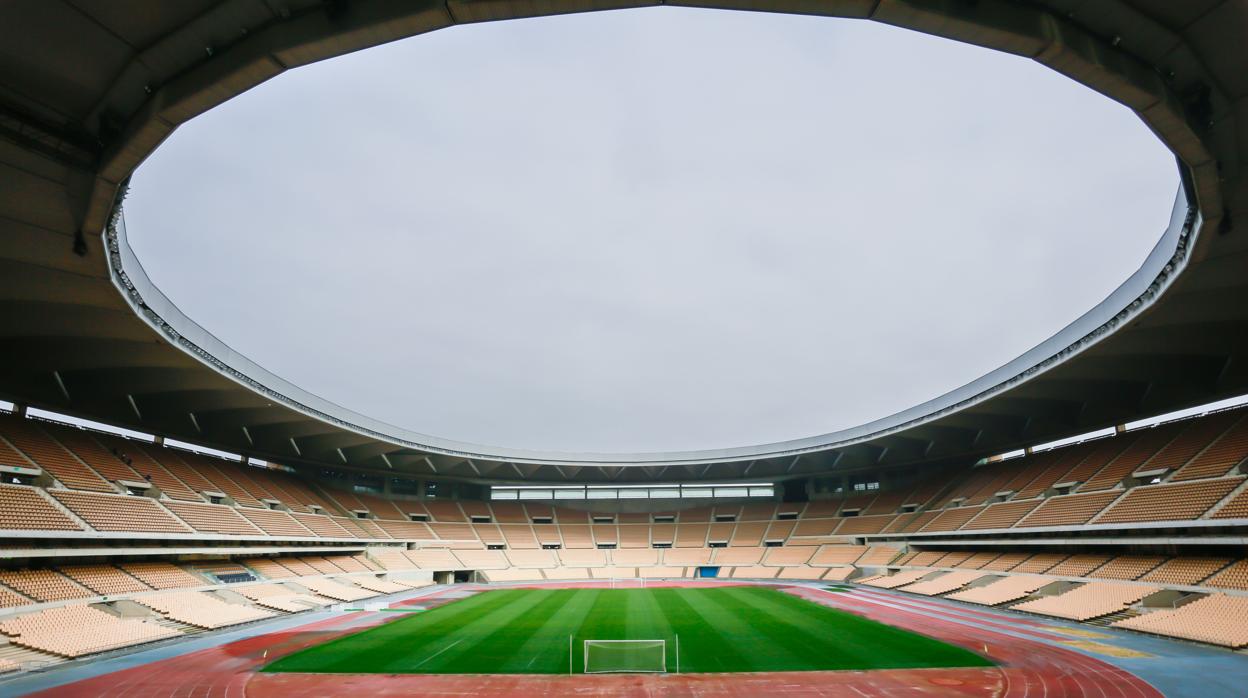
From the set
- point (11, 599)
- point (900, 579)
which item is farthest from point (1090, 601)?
point (11, 599)

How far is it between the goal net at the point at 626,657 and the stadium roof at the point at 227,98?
16.6 meters

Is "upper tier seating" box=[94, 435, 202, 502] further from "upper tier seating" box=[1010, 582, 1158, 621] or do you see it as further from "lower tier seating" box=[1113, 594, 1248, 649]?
"lower tier seating" box=[1113, 594, 1248, 649]

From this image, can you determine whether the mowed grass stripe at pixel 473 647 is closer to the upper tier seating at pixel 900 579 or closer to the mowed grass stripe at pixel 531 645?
the mowed grass stripe at pixel 531 645

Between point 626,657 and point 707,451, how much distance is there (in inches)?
1608

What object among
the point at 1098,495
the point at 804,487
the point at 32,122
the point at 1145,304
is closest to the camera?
the point at 32,122

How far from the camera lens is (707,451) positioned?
60656 millimetres

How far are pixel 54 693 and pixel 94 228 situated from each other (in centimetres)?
1180

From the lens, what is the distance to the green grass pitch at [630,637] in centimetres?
1962

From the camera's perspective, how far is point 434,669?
19.4m

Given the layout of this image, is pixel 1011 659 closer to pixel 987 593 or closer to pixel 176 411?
pixel 987 593

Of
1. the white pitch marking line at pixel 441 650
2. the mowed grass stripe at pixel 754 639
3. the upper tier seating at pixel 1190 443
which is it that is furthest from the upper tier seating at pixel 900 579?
the white pitch marking line at pixel 441 650

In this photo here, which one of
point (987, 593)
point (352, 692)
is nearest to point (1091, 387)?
point (987, 593)

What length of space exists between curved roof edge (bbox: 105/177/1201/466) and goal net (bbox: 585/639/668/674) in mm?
17534

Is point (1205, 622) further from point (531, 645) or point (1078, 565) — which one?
point (531, 645)
